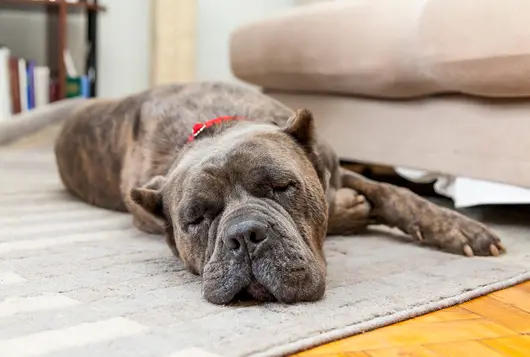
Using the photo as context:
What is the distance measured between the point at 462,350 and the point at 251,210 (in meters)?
0.50

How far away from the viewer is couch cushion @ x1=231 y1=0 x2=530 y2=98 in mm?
2141

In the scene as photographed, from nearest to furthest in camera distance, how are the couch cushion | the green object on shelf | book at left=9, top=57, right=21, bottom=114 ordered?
the couch cushion < book at left=9, top=57, right=21, bottom=114 < the green object on shelf

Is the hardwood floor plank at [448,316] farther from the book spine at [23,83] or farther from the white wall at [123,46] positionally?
the white wall at [123,46]

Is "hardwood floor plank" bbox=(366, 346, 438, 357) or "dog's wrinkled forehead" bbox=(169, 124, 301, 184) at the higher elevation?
"dog's wrinkled forehead" bbox=(169, 124, 301, 184)

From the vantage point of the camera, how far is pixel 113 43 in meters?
5.16

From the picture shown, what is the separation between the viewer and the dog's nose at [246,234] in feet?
4.69

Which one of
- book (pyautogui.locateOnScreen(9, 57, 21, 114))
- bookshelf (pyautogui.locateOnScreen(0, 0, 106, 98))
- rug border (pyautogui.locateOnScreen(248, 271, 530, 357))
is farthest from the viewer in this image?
book (pyautogui.locateOnScreen(9, 57, 21, 114))

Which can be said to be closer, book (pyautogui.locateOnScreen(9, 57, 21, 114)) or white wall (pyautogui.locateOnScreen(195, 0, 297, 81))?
book (pyautogui.locateOnScreen(9, 57, 21, 114))

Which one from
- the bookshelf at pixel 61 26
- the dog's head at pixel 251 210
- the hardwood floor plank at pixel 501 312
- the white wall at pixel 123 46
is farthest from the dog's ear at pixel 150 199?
the white wall at pixel 123 46

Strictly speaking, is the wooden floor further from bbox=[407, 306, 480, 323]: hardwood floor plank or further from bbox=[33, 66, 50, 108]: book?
bbox=[33, 66, 50, 108]: book

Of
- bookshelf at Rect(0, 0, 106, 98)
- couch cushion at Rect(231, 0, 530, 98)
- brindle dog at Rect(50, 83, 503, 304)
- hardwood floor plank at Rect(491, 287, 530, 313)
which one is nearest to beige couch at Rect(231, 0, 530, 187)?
couch cushion at Rect(231, 0, 530, 98)

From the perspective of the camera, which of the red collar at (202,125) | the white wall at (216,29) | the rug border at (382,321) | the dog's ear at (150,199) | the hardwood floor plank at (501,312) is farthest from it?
the white wall at (216,29)

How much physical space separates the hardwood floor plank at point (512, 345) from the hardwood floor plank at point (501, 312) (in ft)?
0.18

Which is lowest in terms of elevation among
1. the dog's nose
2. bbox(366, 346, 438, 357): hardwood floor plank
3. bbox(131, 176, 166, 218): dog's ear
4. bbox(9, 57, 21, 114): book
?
bbox(9, 57, 21, 114): book
